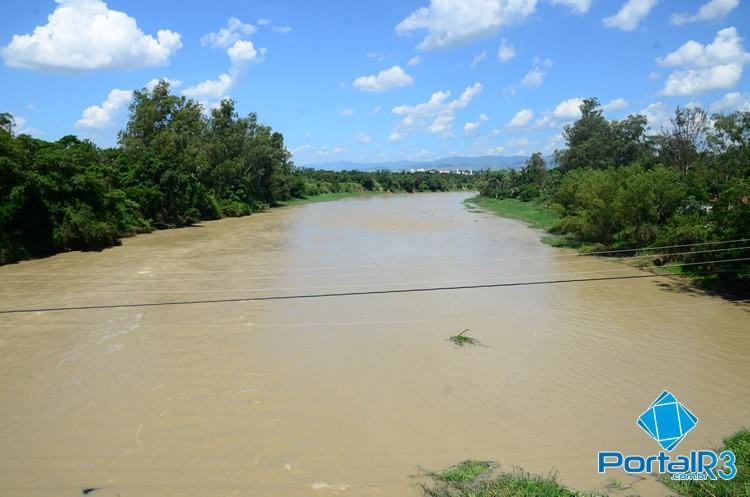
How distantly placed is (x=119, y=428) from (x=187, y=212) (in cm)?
2765

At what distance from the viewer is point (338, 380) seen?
7.79 meters

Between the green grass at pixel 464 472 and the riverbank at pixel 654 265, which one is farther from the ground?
the riverbank at pixel 654 265

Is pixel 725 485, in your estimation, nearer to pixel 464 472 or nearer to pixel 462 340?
pixel 464 472

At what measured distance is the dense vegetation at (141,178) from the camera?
721 inches

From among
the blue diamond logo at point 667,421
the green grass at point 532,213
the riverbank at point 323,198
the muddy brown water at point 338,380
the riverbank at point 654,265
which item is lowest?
the blue diamond logo at point 667,421

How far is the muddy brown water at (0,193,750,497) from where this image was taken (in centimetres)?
547

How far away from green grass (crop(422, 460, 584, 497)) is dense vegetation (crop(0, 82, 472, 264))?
57.7ft

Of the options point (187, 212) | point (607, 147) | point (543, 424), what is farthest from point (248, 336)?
point (607, 147)

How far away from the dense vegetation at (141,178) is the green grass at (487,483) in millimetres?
17573

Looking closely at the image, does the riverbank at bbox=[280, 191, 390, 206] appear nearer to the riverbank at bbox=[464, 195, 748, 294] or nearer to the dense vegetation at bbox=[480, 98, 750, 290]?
the riverbank at bbox=[464, 195, 748, 294]

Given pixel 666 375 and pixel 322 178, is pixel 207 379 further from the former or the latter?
pixel 322 178

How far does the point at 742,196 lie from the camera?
1167 cm

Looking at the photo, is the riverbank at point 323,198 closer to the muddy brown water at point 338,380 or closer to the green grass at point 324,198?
the green grass at point 324,198

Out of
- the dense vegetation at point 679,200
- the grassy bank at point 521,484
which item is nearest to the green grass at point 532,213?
the dense vegetation at point 679,200
